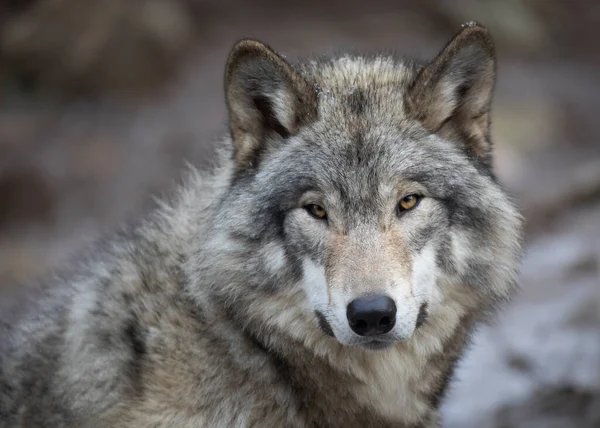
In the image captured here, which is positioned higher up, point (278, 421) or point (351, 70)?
point (351, 70)

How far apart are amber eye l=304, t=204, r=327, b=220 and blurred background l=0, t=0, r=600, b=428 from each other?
411 centimetres

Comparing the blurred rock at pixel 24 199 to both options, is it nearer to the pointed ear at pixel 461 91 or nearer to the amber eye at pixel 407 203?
the pointed ear at pixel 461 91

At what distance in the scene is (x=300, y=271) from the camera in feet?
14.6

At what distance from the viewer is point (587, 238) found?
32.7ft

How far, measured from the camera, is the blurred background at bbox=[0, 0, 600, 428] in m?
10.9

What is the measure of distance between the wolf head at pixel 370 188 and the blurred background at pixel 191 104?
12.0 ft

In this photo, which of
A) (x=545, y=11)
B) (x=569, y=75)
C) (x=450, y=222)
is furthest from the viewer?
(x=545, y=11)

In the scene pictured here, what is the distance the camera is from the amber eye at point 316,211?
14.4 feet

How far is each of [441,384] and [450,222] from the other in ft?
3.37

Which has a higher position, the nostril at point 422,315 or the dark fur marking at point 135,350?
the nostril at point 422,315

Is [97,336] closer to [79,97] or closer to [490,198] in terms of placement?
[490,198]

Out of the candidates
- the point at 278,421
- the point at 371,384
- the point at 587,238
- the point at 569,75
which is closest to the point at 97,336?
the point at 278,421

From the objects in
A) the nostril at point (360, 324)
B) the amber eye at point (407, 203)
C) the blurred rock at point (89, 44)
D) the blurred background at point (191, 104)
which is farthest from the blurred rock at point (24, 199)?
the nostril at point (360, 324)

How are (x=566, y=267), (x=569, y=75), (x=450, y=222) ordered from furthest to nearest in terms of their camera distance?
(x=569, y=75)
(x=566, y=267)
(x=450, y=222)
